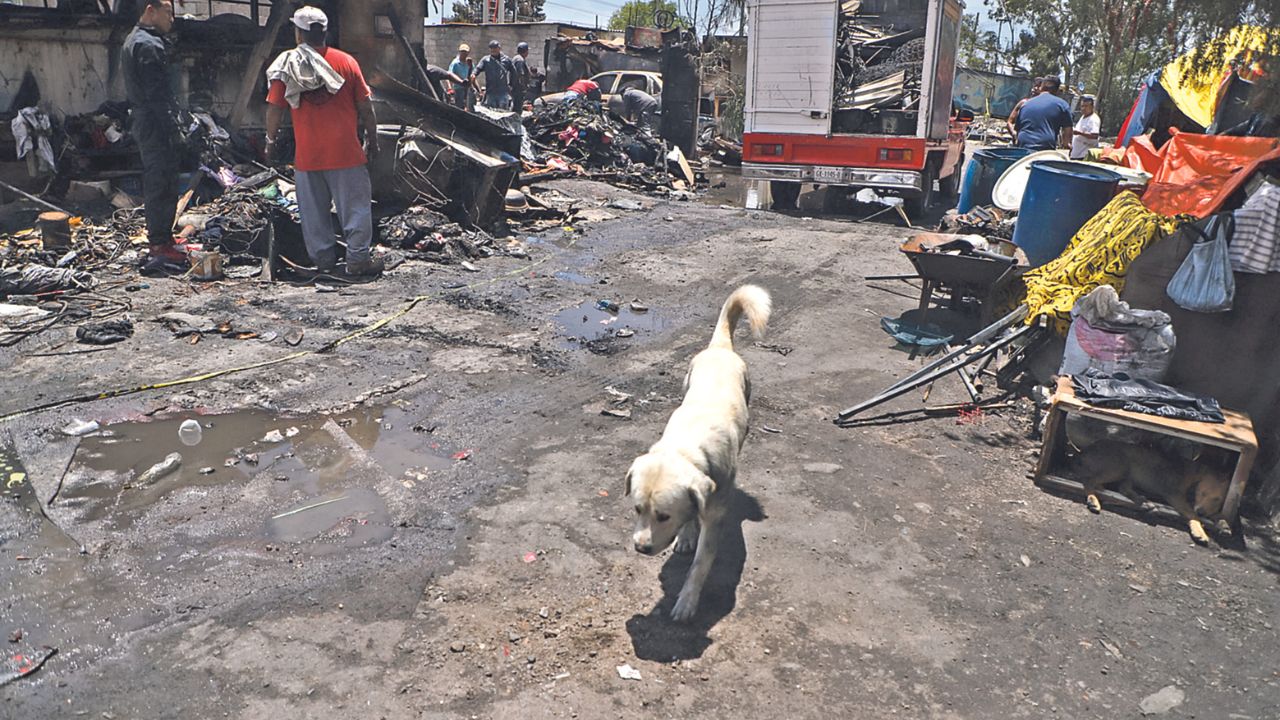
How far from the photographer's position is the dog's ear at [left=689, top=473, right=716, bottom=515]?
305 centimetres

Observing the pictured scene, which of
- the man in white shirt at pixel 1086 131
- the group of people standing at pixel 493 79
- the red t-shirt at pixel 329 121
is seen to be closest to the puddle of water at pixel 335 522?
the red t-shirt at pixel 329 121

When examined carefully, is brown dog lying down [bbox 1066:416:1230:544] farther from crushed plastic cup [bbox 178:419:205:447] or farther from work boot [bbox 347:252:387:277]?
work boot [bbox 347:252:387:277]

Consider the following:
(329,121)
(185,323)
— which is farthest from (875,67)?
(185,323)

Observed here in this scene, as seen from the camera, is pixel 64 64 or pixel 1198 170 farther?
pixel 64 64

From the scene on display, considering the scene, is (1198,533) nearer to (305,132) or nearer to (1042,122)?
(305,132)

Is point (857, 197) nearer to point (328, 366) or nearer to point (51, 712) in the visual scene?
point (328, 366)

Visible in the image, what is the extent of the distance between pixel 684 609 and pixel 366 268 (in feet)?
18.5

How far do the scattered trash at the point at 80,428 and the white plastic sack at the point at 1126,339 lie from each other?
5.86 m

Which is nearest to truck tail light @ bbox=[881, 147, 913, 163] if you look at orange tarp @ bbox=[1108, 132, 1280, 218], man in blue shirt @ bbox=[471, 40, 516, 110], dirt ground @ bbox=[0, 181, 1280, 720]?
orange tarp @ bbox=[1108, 132, 1280, 218]

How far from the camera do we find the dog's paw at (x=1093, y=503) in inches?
173

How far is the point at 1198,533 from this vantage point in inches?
163

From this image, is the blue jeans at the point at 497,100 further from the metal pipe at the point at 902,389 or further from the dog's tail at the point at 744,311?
the dog's tail at the point at 744,311

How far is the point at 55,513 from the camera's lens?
372 cm

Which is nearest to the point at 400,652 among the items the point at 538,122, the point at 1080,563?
the point at 1080,563
